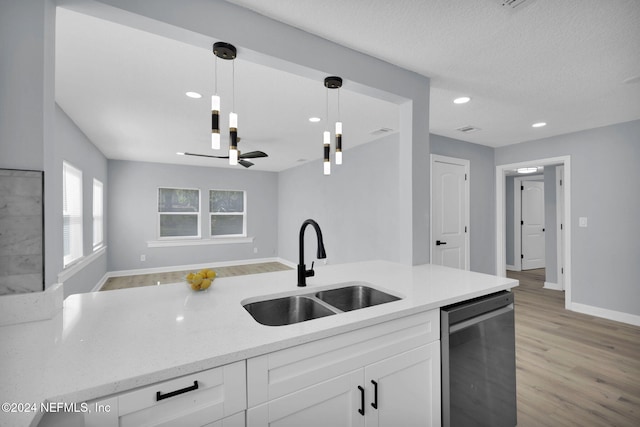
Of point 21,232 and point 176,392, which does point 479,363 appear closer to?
point 176,392

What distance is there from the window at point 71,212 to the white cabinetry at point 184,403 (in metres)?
A: 3.78

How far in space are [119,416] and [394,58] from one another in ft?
7.73

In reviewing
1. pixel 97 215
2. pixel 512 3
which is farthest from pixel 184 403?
pixel 97 215

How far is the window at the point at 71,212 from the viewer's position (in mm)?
3508

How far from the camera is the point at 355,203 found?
15.8ft

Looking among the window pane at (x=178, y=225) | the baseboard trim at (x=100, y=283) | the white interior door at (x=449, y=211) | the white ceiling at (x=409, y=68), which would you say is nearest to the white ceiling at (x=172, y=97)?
the white ceiling at (x=409, y=68)

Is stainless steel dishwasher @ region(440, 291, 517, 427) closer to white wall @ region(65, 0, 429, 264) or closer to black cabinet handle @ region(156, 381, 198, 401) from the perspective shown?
white wall @ region(65, 0, 429, 264)

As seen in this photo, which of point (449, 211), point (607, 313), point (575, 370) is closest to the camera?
point (575, 370)

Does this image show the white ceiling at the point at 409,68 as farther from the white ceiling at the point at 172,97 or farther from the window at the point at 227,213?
the window at the point at 227,213

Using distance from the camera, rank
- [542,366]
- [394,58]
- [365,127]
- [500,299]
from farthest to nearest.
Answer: [365,127] < [542,366] < [394,58] < [500,299]

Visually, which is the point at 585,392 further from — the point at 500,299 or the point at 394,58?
the point at 394,58

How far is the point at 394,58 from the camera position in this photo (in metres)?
2.01

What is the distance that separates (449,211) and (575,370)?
2.24 metres

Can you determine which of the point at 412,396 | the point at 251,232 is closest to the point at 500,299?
the point at 412,396
